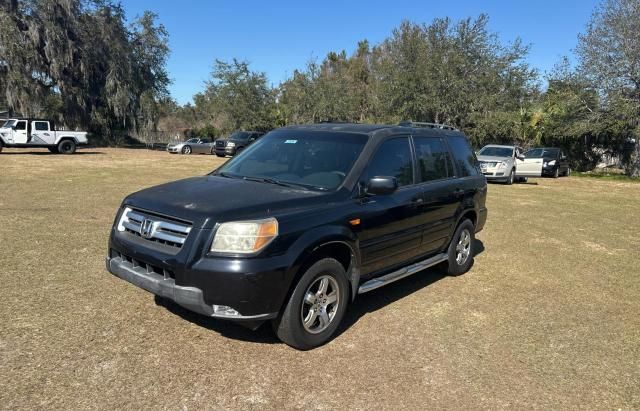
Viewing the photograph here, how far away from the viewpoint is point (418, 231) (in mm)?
5027

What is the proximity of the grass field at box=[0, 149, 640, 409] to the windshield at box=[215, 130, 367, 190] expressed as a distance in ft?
4.51

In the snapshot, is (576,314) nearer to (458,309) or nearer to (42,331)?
(458,309)

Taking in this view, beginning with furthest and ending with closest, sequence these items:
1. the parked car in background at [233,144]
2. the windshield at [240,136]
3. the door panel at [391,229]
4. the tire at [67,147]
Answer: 1. the windshield at [240,136]
2. the parked car in background at [233,144]
3. the tire at [67,147]
4. the door panel at [391,229]

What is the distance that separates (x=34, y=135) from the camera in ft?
79.3

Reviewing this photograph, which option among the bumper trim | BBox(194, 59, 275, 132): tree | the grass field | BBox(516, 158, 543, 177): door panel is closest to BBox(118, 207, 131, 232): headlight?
the bumper trim

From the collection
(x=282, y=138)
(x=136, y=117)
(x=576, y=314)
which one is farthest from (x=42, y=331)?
(x=136, y=117)

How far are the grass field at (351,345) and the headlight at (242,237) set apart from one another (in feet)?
2.88

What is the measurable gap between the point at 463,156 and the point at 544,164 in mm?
19693

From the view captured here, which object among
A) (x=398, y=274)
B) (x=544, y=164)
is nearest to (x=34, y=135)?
(x=398, y=274)

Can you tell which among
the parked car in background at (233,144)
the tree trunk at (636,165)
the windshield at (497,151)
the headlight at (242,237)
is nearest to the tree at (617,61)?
the tree trunk at (636,165)

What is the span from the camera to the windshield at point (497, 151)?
1962 centimetres

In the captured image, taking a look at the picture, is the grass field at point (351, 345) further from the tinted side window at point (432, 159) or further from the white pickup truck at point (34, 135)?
the white pickup truck at point (34, 135)

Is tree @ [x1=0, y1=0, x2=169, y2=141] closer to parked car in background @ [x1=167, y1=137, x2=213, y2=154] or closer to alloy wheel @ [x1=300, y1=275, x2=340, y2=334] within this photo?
parked car in background @ [x1=167, y1=137, x2=213, y2=154]

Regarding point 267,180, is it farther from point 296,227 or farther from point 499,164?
point 499,164
